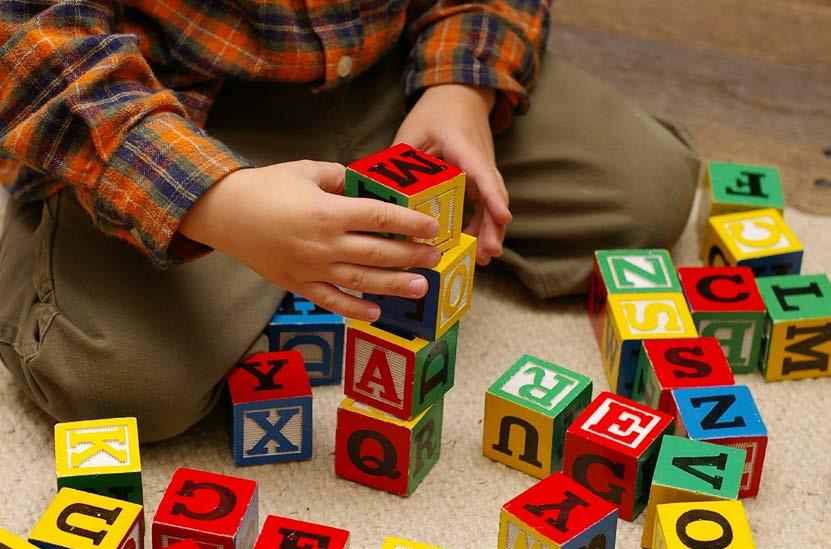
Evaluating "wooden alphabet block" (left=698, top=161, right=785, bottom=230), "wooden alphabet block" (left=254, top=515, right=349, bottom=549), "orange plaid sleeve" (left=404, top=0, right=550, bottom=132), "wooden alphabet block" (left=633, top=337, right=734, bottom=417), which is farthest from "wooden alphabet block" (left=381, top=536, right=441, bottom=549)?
"wooden alphabet block" (left=698, top=161, right=785, bottom=230)

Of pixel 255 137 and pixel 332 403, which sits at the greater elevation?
pixel 255 137

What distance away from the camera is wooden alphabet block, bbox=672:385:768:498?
954 mm

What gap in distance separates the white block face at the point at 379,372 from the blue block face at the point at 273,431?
68mm

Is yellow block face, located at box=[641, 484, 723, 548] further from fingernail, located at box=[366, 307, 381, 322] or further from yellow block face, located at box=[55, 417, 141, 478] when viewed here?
yellow block face, located at box=[55, 417, 141, 478]

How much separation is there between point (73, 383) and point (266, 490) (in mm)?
186

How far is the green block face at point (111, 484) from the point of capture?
0.90 meters

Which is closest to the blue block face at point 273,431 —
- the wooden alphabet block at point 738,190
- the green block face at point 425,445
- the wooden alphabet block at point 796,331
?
the green block face at point 425,445

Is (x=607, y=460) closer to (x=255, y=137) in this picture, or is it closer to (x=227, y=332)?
(x=227, y=332)

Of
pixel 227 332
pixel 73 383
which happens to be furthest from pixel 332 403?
pixel 73 383

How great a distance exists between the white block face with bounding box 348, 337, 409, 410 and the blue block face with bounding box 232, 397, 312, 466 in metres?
0.07

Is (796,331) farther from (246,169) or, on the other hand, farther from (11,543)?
(11,543)

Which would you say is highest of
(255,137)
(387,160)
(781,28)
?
(387,160)

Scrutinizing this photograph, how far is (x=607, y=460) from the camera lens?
0.94 meters

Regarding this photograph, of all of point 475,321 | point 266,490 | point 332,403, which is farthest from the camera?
point 475,321
